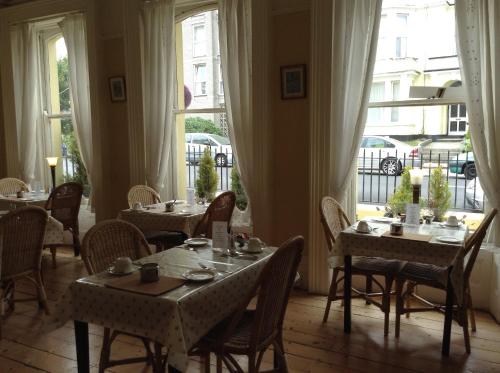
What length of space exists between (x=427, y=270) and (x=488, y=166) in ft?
3.28

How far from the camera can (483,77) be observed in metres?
3.45

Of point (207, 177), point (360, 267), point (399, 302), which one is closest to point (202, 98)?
point (207, 177)

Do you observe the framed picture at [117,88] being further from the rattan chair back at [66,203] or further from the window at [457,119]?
the window at [457,119]

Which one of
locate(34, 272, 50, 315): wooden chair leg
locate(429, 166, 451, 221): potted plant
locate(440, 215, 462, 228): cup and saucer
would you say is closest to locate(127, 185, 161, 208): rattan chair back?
locate(34, 272, 50, 315): wooden chair leg

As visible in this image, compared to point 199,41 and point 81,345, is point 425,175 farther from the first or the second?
point 81,345

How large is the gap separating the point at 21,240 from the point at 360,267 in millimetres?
2486

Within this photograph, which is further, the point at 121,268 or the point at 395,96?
the point at 395,96

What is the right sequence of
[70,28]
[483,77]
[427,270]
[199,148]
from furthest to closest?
[70,28] → [199,148] → [483,77] → [427,270]

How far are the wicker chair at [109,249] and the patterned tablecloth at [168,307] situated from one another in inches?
11.2

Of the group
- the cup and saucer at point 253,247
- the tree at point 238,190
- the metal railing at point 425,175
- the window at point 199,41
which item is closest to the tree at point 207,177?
the tree at point 238,190

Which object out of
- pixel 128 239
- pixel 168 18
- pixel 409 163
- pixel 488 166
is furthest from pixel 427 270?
pixel 168 18

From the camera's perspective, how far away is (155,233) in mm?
4414

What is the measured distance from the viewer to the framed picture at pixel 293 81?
4062 mm

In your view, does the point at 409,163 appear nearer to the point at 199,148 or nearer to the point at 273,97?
the point at 273,97
